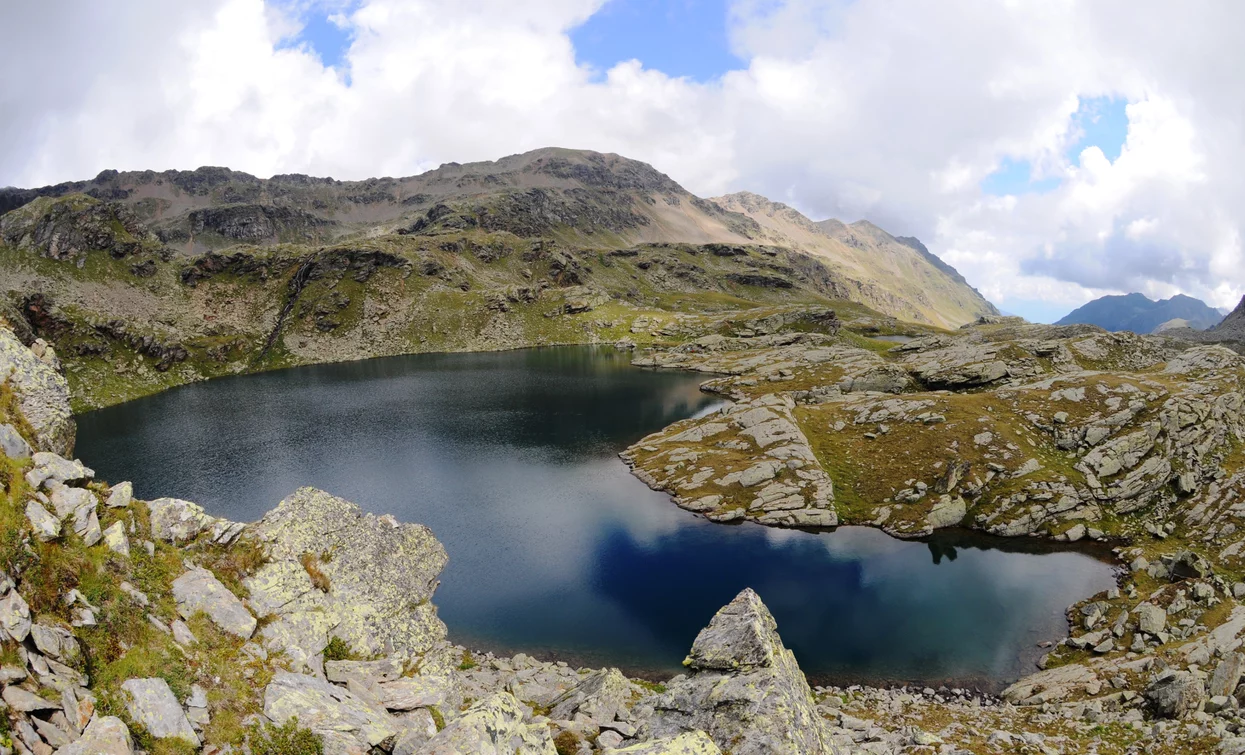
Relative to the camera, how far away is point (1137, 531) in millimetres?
53688

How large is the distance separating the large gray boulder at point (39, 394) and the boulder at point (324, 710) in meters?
12.4

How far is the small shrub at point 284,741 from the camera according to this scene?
41.4 feet

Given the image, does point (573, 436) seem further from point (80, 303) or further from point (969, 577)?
point (80, 303)

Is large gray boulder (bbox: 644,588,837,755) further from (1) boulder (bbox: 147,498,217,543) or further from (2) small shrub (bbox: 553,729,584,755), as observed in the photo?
(1) boulder (bbox: 147,498,217,543)

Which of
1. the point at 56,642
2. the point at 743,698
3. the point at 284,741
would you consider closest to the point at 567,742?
the point at 743,698

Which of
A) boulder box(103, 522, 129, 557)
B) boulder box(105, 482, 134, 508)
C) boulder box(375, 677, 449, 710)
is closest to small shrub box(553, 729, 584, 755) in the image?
boulder box(375, 677, 449, 710)

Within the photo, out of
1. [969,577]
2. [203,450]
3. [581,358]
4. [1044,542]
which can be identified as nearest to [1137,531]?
[1044,542]

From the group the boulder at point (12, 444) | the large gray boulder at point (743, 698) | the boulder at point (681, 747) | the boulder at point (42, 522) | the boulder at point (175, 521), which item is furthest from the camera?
the boulder at point (175, 521)

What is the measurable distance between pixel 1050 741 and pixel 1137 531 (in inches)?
1610

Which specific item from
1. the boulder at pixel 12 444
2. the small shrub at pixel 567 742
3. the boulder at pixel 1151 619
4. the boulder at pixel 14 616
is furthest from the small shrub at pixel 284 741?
the boulder at pixel 1151 619

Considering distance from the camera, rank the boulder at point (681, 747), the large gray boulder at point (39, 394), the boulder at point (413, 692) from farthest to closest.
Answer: the large gray boulder at point (39, 394) < the boulder at point (413, 692) < the boulder at point (681, 747)

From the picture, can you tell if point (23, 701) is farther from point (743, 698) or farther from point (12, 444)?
point (743, 698)

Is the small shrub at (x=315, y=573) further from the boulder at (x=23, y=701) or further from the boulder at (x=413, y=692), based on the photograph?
the boulder at (x=23, y=701)

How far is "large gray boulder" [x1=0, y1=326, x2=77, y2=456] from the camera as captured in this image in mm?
18875
